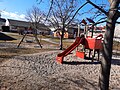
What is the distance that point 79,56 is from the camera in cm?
1345

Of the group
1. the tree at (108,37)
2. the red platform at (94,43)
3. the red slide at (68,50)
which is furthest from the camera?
the red platform at (94,43)

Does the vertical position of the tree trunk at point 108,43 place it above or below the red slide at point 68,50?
above

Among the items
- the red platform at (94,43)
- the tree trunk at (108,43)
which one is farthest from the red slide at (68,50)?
the tree trunk at (108,43)

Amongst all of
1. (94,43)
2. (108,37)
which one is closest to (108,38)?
(108,37)

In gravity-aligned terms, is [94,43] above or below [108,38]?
below

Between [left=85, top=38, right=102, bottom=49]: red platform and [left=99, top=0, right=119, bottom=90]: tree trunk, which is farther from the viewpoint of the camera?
[left=85, top=38, right=102, bottom=49]: red platform

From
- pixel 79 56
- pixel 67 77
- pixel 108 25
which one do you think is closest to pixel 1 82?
pixel 67 77

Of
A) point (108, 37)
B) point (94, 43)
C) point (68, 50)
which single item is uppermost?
point (108, 37)

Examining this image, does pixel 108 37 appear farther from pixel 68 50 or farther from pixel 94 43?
pixel 94 43

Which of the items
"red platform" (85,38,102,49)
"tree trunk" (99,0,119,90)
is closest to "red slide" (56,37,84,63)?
"red platform" (85,38,102,49)

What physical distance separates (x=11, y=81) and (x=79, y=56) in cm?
773

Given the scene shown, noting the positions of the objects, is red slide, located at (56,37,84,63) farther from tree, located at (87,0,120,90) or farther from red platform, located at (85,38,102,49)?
tree, located at (87,0,120,90)

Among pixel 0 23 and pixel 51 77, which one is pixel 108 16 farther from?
pixel 0 23

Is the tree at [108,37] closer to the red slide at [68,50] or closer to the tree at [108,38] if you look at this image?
the tree at [108,38]
